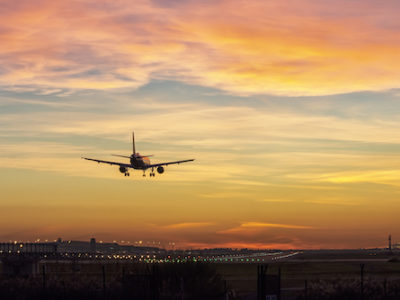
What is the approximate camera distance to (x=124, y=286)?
62.7 metres

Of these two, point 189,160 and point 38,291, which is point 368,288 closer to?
point 38,291

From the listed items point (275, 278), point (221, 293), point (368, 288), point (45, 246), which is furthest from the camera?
point (45, 246)

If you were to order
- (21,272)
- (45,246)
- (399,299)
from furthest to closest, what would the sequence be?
(45,246)
(21,272)
(399,299)

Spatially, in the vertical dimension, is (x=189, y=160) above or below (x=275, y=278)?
above

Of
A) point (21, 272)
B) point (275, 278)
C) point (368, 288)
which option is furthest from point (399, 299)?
point (21, 272)

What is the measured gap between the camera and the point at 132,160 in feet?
433

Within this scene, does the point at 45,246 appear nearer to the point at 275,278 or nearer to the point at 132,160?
the point at 132,160

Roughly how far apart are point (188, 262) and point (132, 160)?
59.9m

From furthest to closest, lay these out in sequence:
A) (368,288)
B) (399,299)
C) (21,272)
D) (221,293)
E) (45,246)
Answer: (45,246) < (21,272) < (221,293) < (368,288) < (399,299)

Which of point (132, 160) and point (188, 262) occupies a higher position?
point (132, 160)

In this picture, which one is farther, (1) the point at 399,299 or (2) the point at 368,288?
(2) the point at 368,288

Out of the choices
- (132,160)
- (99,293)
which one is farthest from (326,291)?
(132,160)

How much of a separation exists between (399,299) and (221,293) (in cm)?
1829

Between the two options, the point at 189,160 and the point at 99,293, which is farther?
the point at 189,160
